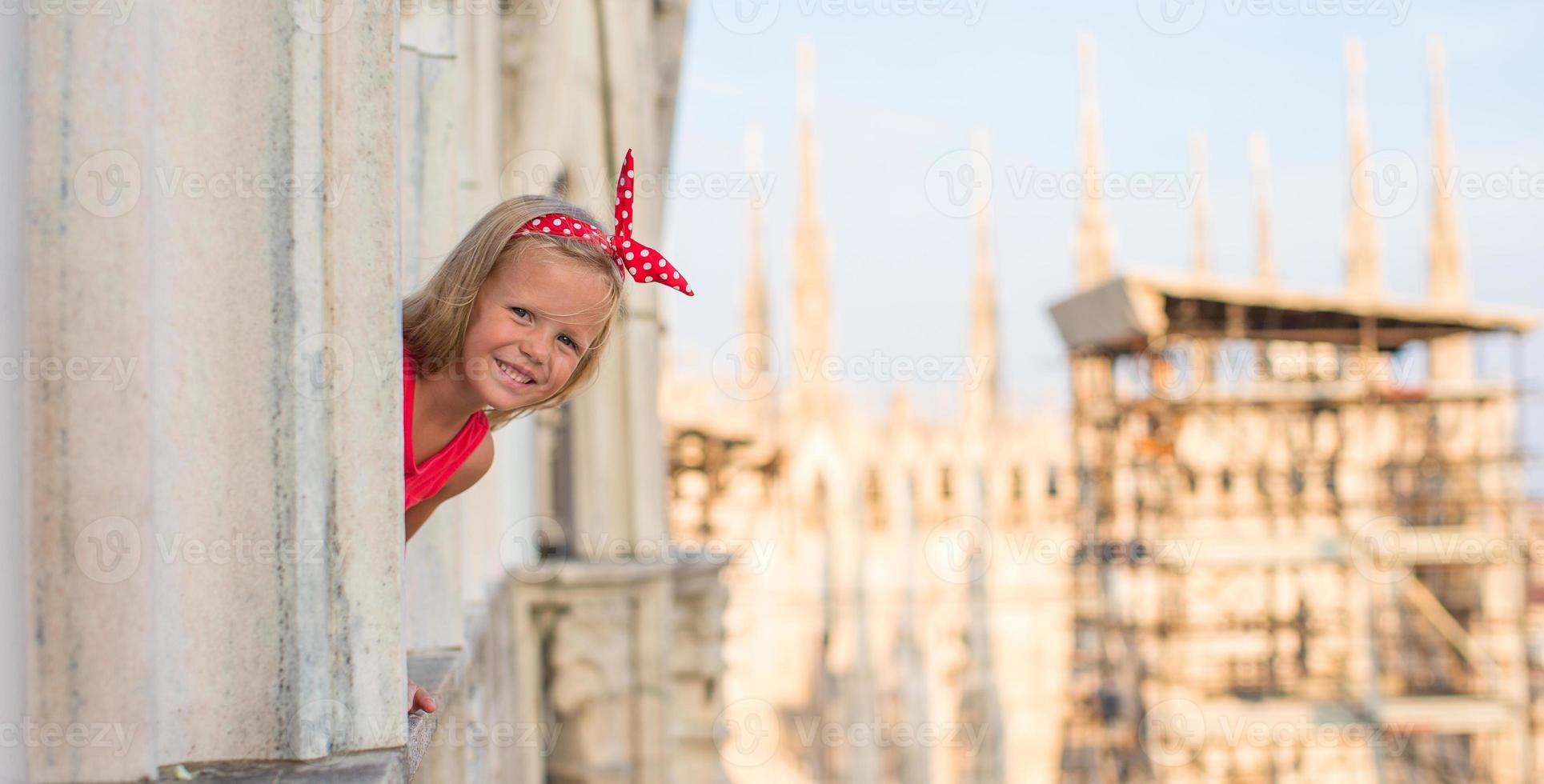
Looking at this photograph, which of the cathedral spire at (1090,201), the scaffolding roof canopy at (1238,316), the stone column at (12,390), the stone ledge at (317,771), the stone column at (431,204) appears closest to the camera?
the stone column at (12,390)

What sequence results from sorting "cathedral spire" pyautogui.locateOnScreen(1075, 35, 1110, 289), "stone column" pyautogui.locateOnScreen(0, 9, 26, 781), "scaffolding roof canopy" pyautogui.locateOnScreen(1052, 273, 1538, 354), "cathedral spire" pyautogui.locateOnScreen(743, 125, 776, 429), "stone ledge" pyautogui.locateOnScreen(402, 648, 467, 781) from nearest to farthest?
"stone column" pyautogui.locateOnScreen(0, 9, 26, 781), "stone ledge" pyautogui.locateOnScreen(402, 648, 467, 781), "scaffolding roof canopy" pyautogui.locateOnScreen(1052, 273, 1538, 354), "cathedral spire" pyautogui.locateOnScreen(1075, 35, 1110, 289), "cathedral spire" pyautogui.locateOnScreen(743, 125, 776, 429)

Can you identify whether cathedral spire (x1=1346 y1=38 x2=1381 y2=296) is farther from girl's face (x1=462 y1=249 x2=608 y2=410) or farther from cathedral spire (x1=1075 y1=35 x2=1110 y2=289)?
girl's face (x1=462 y1=249 x2=608 y2=410)

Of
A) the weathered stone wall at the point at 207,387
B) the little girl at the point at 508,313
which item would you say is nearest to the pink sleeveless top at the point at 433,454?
the little girl at the point at 508,313

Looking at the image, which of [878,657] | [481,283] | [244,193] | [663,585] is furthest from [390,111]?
[878,657]

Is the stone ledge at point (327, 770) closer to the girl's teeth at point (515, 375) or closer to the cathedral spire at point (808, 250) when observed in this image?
the girl's teeth at point (515, 375)

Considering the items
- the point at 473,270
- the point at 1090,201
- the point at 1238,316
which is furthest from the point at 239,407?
the point at 1090,201

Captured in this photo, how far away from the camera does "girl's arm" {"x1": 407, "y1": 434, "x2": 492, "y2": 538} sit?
151 cm

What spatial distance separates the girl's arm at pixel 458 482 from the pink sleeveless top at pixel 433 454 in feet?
0.06

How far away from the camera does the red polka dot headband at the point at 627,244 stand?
136cm

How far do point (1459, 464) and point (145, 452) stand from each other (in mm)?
13418

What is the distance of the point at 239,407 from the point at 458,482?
1.61 ft

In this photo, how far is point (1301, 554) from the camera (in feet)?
39.3

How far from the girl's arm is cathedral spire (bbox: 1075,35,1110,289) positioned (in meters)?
18.3

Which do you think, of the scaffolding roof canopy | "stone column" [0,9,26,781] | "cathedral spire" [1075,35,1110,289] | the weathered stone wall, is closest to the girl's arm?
the weathered stone wall
